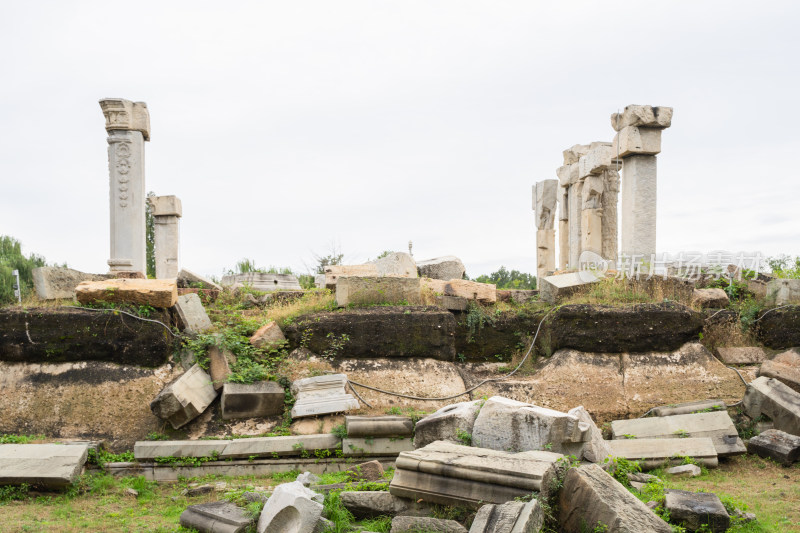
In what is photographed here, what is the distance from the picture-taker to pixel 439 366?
872cm

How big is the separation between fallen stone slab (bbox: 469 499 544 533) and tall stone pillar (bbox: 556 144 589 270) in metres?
15.2

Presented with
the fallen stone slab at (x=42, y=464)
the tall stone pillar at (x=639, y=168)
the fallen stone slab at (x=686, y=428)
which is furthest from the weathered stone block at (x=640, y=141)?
the fallen stone slab at (x=42, y=464)

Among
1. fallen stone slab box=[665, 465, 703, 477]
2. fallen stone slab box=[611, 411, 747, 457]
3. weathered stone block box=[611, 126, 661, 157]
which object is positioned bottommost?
fallen stone slab box=[665, 465, 703, 477]

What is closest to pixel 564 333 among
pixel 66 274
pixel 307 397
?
pixel 307 397

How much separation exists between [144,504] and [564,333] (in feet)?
18.6

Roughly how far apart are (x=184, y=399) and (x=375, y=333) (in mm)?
2531

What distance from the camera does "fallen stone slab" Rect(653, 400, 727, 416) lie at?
25.9ft

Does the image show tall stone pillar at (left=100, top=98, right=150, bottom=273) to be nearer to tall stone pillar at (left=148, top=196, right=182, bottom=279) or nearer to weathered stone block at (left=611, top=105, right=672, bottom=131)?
tall stone pillar at (left=148, top=196, right=182, bottom=279)

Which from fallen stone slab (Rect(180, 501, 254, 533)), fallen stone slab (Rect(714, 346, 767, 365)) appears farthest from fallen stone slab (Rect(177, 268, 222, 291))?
fallen stone slab (Rect(714, 346, 767, 365))

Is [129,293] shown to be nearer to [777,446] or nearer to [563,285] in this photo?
[563,285]

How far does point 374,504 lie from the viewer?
495 centimetres

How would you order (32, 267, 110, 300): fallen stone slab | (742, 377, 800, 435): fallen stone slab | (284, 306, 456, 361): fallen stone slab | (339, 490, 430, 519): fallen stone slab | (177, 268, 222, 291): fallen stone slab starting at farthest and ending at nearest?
(177, 268, 222, 291): fallen stone slab
(32, 267, 110, 300): fallen stone slab
(284, 306, 456, 361): fallen stone slab
(742, 377, 800, 435): fallen stone slab
(339, 490, 430, 519): fallen stone slab

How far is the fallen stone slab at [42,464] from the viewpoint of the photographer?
6.14m

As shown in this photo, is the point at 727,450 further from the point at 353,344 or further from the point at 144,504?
the point at 144,504
